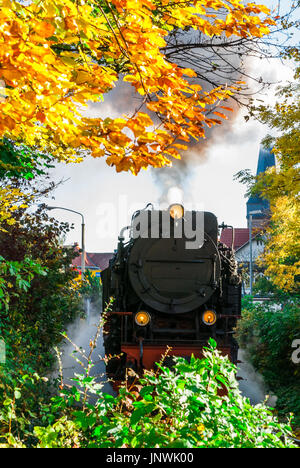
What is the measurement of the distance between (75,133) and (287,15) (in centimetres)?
314

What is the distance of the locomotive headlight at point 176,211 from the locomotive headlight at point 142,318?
172cm

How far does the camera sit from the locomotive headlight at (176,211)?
26.9 ft

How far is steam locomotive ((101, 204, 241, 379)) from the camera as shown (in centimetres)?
802

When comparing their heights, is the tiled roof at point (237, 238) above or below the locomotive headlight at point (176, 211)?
above

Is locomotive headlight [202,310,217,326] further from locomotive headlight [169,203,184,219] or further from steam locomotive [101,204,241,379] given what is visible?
locomotive headlight [169,203,184,219]

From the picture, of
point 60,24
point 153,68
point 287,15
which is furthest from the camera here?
point 287,15

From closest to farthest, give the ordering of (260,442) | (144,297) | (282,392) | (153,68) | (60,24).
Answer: (260,442)
(60,24)
(153,68)
(144,297)
(282,392)

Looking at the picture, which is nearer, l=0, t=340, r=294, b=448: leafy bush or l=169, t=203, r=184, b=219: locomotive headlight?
l=0, t=340, r=294, b=448: leafy bush

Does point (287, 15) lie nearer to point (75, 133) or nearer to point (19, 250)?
point (75, 133)

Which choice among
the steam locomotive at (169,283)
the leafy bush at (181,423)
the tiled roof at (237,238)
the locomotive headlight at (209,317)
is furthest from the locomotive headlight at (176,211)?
the tiled roof at (237,238)

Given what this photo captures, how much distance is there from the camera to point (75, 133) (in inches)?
129

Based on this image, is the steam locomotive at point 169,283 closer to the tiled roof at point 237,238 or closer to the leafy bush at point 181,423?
the leafy bush at point 181,423

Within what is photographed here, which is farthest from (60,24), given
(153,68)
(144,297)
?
(144,297)

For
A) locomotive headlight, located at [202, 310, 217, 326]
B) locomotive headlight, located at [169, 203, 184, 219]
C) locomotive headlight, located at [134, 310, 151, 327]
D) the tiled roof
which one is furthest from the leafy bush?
the tiled roof
